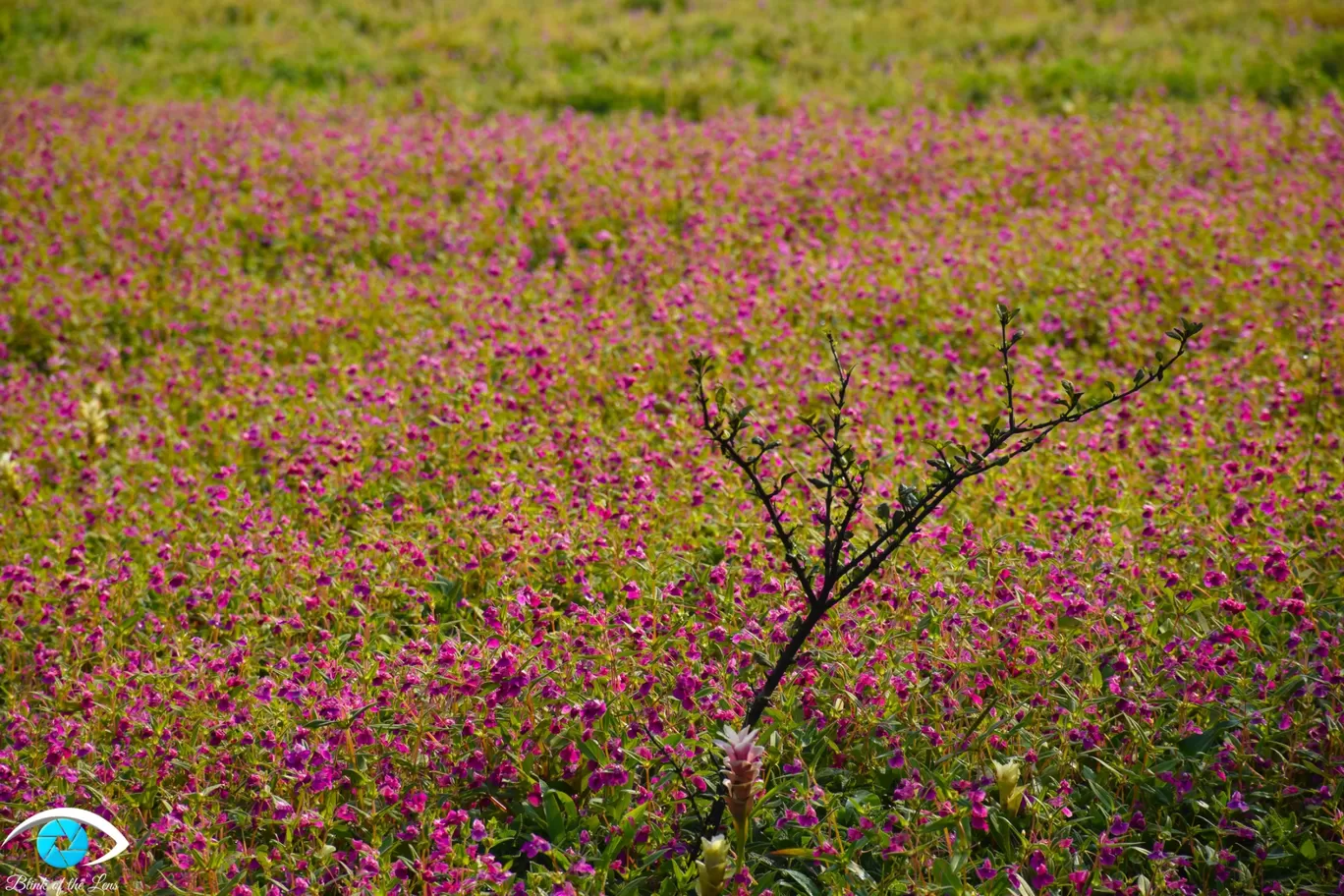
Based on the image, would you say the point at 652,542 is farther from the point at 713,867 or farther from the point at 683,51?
the point at 683,51

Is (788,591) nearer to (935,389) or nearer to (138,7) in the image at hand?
(935,389)

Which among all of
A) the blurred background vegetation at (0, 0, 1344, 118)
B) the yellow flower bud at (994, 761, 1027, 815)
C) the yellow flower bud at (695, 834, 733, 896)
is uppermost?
the blurred background vegetation at (0, 0, 1344, 118)

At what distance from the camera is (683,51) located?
1283 centimetres

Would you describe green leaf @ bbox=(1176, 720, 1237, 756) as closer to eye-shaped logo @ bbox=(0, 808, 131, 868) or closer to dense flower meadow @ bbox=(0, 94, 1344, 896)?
dense flower meadow @ bbox=(0, 94, 1344, 896)

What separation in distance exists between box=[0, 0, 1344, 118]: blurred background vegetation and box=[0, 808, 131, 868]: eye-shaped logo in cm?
916

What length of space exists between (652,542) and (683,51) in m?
9.88

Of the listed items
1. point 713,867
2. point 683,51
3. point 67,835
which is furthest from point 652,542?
point 683,51

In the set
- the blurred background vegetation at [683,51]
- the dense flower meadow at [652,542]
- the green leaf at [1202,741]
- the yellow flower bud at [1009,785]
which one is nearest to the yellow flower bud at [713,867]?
the dense flower meadow at [652,542]

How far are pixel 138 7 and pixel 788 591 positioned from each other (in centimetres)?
1605

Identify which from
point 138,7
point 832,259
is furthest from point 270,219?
point 138,7

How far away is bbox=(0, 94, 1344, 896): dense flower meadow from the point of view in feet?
10.1

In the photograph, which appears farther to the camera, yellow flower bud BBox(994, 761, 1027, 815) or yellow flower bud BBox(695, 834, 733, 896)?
yellow flower bud BBox(994, 761, 1027, 815)

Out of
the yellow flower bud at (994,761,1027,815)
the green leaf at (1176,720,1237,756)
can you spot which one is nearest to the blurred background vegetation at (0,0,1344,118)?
the green leaf at (1176,720,1237,756)

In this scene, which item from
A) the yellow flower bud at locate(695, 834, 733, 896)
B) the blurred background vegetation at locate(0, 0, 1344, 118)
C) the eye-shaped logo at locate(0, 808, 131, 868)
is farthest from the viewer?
the blurred background vegetation at locate(0, 0, 1344, 118)
